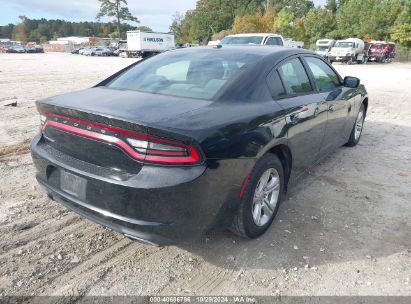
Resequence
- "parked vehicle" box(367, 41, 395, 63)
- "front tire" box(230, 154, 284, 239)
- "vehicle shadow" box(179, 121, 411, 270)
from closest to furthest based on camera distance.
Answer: "front tire" box(230, 154, 284, 239) < "vehicle shadow" box(179, 121, 411, 270) < "parked vehicle" box(367, 41, 395, 63)

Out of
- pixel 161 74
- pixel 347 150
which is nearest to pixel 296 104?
pixel 161 74

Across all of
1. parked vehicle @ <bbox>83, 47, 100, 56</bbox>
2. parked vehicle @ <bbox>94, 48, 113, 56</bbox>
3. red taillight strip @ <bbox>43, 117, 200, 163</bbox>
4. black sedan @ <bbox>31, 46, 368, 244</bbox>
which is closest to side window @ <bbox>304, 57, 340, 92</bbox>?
black sedan @ <bbox>31, 46, 368, 244</bbox>

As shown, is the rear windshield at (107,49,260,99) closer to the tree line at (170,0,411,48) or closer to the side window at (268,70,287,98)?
the side window at (268,70,287,98)

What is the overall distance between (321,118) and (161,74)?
70.9 inches

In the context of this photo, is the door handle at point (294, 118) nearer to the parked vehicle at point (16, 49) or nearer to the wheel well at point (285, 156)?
the wheel well at point (285, 156)

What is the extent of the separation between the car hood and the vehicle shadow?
1227 mm

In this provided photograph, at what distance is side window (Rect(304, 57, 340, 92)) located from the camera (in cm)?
403

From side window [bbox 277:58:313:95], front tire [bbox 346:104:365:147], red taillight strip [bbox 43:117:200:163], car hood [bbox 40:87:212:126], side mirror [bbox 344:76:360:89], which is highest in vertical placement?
side window [bbox 277:58:313:95]

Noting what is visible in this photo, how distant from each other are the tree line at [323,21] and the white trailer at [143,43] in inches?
864

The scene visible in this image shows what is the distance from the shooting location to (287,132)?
10.3ft

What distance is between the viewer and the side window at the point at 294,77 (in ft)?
11.1

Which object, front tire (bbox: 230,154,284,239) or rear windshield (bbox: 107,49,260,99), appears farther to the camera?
rear windshield (bbox: 107,49,260,99)

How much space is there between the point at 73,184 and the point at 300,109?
2142mm

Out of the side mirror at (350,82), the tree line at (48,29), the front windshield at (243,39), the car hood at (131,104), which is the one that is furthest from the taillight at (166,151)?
the tree line at (48,29)
